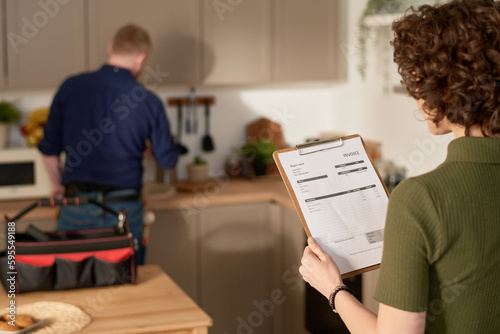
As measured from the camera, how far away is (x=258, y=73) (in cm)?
426

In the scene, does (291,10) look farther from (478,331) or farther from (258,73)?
(478,331)

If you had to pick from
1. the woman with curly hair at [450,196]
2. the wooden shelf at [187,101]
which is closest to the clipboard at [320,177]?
the woman with curly hair at [450,196]

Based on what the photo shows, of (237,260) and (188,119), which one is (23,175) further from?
(237,260)

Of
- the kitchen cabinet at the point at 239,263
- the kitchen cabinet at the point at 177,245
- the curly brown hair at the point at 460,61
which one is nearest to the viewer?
the curly brown hair at the point at 460,61

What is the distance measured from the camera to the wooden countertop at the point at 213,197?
3.70 meters

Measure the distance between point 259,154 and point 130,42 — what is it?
1250 mm

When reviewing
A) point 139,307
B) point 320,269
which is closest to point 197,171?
point 139,307

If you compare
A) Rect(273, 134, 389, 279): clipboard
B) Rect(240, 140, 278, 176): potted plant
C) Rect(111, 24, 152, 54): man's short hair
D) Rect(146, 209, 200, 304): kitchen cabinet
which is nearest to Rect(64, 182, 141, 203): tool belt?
Rect(146, 209, 200, 304): kitchen cabinet

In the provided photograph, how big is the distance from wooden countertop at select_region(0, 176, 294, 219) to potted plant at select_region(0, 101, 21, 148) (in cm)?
38

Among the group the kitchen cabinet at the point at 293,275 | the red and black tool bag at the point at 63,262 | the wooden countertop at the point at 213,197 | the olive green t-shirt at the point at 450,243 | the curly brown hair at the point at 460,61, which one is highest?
the curly brown hair at the point at 460,61

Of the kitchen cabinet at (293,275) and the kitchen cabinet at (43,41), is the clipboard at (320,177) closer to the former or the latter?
the kitchen cabinet at (293,275)

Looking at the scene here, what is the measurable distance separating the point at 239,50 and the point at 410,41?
2916 mm

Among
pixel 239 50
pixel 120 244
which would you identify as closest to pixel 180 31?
pixel 239 50

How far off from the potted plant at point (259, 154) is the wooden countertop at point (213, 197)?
10 cm
